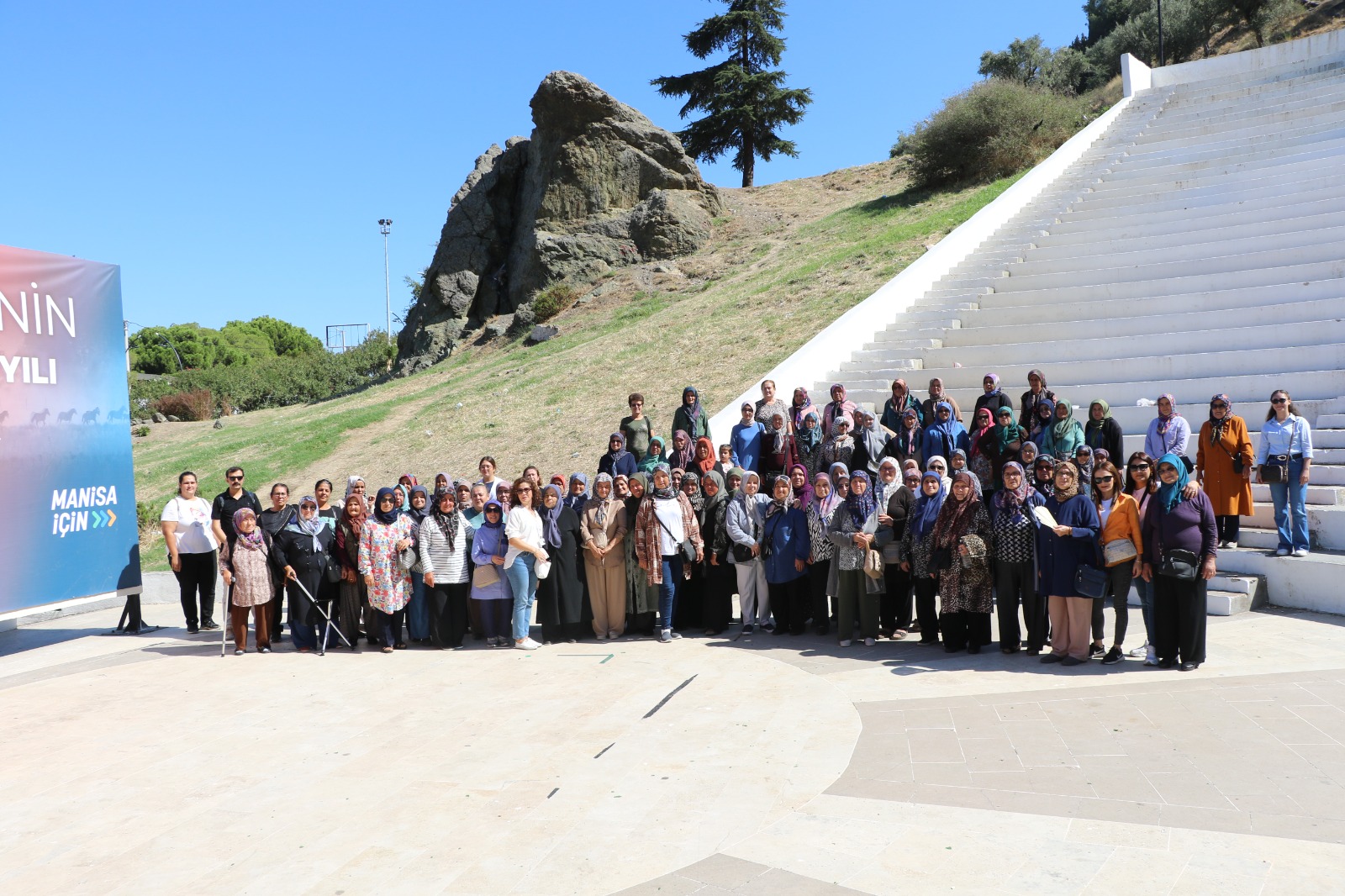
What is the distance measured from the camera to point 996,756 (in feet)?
17.8

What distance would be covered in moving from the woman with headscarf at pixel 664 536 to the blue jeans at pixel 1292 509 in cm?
520

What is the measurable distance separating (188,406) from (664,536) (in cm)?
2828

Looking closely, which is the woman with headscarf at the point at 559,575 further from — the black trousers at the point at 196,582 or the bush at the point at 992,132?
the bush at the point at 992,132

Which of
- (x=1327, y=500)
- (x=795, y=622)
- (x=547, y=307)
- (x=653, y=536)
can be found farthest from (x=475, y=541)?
(x=547, y=307)

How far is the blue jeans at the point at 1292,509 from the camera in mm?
8461

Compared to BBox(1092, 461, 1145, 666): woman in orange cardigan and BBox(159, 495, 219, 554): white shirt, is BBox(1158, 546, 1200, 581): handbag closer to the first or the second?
BBox(1092, 461, 1145, 666): woman in orange cardigan

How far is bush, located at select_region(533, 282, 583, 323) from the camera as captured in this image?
28406 mm

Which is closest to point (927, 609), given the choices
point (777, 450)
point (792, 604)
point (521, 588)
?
point (792, 604)

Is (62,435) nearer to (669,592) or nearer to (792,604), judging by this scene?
(669,592)

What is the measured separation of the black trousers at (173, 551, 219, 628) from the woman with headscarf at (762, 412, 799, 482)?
19.5ft

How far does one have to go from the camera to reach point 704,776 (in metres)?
5.38

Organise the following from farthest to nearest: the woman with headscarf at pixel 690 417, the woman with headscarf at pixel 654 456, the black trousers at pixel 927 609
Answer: the woman with headscarf at pixel 690 417 → the woman with headscarf at pixel 654 456 → the black trousers at pixel 927 609

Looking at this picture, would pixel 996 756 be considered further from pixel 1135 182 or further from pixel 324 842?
pixel 1135 182

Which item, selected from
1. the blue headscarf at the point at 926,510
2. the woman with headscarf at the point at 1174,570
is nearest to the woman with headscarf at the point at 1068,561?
the woman with headscarf at the point at 1174,570
